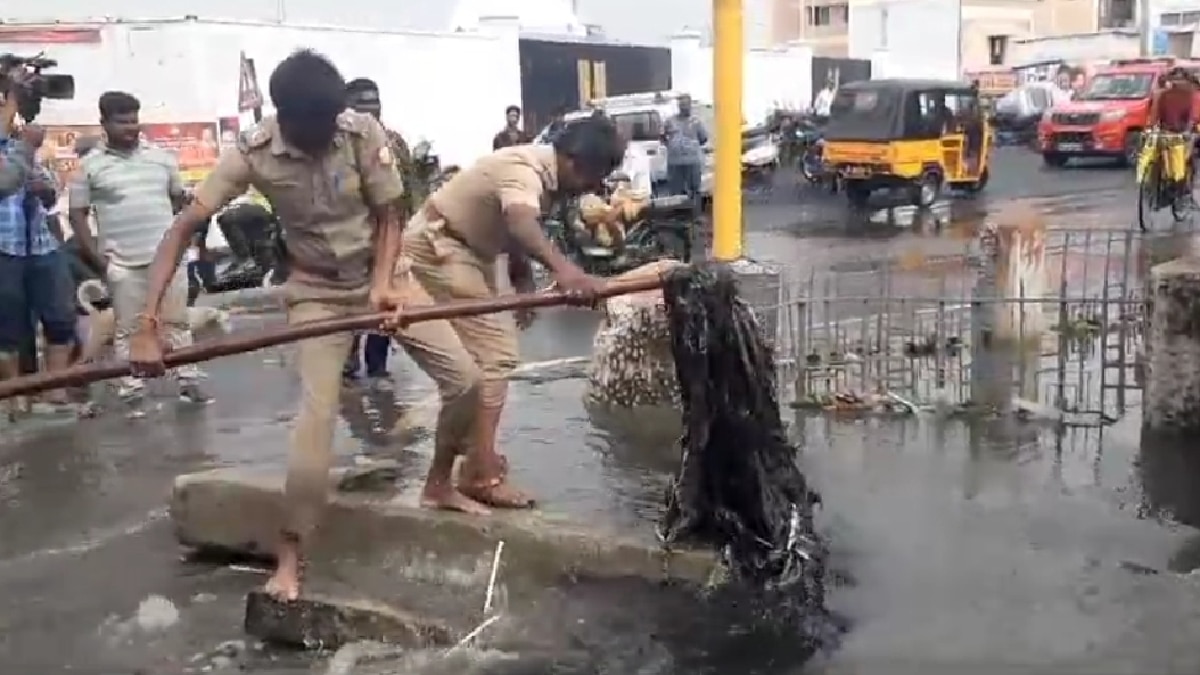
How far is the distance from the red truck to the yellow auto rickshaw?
720 cm

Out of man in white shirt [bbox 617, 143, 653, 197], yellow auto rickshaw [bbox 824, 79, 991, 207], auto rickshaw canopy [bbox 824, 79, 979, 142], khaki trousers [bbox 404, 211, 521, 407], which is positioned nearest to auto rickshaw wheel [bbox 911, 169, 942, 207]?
yellow auto rickshaw [bbox 824, 79, 991, 207]

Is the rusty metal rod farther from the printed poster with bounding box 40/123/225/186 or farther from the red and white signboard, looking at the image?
the red and white signboard

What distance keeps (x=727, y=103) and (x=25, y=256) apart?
396 centimetres

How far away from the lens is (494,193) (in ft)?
17.7

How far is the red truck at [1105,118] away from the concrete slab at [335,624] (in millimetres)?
28872

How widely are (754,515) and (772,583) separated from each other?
0.77 ft

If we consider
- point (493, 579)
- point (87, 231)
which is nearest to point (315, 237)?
point (493, 579)

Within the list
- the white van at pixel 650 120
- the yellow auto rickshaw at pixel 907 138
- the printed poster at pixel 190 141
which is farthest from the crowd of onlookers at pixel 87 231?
the yellow auto rickshaw at pixel 907 138

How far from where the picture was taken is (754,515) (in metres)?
5.09

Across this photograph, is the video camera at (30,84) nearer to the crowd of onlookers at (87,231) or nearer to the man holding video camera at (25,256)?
the man holding video camera at (25,256)

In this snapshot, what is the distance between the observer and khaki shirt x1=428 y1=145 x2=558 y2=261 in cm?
526

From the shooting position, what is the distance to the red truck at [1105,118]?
104ft

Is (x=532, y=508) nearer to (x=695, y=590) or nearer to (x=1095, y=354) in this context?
(x=695, y=590)

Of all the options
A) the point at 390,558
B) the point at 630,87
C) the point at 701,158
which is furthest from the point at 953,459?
the point at 630,87
